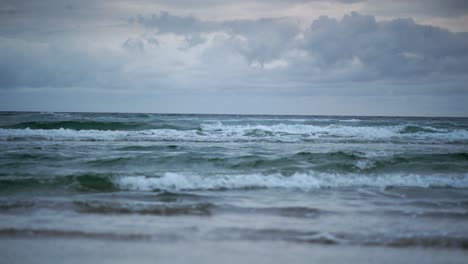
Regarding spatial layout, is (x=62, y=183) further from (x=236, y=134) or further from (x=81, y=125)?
(x=81, y=125)

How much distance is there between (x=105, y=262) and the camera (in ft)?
14.7

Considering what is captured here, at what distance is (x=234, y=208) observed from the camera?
22.9ft

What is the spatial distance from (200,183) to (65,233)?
13.0 ft

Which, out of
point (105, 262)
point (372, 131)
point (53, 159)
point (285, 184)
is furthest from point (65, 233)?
point (372, 131)

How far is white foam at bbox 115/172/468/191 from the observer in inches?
352

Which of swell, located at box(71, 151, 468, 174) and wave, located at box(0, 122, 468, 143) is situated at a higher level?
wave, located at box(0, 122, 468, 143)

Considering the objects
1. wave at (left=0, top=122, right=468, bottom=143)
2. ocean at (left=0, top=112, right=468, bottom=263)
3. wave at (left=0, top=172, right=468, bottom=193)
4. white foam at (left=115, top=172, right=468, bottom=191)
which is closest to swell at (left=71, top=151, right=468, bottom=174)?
ocean at (left=0, top=112, right=468, bottom=263)

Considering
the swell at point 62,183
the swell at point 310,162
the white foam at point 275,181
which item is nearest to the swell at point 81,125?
the swell at point 310,162

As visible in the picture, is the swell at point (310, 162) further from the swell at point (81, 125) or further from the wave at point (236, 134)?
the swell at point (81, 125)

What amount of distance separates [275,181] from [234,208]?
2.49m

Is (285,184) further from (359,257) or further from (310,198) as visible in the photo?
(359,257)

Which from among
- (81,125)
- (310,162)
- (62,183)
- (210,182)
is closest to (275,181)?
(210,182)

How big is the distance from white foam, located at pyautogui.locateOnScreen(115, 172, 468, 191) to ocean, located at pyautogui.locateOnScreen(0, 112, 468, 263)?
2cm

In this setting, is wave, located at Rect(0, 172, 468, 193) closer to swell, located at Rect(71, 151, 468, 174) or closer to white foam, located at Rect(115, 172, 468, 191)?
white foam, located at Rect(115, 172, 468, 191)
